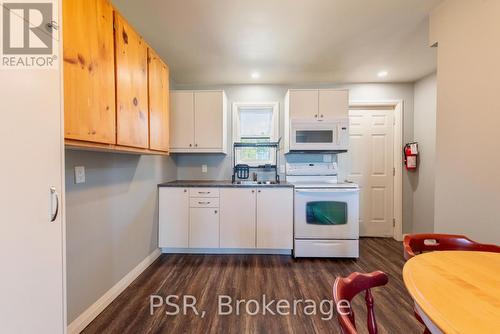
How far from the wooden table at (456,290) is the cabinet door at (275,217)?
181 cm

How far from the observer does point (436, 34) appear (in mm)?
1761

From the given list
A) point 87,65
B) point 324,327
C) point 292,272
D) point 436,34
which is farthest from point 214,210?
point 436,34

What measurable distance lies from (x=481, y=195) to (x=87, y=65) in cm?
253

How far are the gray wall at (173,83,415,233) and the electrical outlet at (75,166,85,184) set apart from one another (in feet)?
5.87

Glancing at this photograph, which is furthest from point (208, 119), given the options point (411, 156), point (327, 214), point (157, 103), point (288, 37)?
point (411, 156)

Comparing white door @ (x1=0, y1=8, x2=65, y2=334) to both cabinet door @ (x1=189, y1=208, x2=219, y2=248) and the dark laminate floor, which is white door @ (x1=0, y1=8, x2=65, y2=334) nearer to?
the dark laminate floor

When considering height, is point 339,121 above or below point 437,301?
above

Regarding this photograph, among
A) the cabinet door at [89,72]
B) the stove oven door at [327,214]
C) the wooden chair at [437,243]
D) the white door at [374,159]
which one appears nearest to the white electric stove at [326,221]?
the stove oven door at [327,214]

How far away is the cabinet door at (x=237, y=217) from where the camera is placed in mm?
2701

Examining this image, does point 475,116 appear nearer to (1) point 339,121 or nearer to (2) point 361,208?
(1) point 339,121

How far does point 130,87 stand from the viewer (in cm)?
162

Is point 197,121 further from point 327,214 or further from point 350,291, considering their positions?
point 350,291

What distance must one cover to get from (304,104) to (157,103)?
1.81 metres

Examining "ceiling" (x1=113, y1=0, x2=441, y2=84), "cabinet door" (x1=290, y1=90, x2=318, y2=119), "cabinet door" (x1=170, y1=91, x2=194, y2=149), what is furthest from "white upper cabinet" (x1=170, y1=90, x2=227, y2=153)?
"cabinet door" (x1=290, y1=90, x2=318, y2=119)
